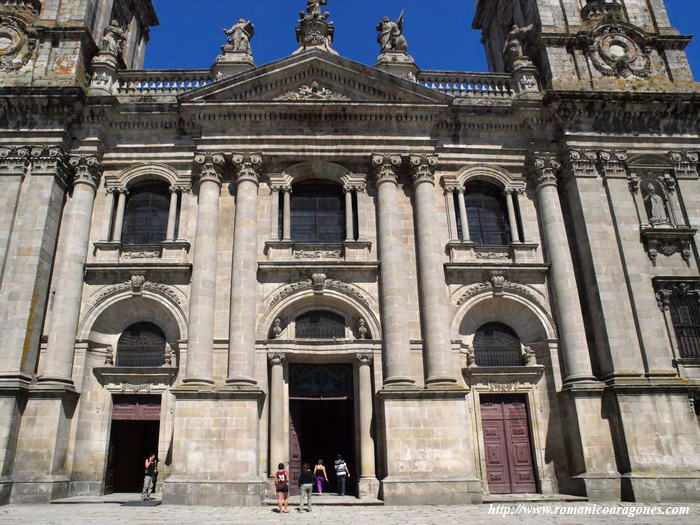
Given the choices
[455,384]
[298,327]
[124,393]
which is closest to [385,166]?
[298,327]

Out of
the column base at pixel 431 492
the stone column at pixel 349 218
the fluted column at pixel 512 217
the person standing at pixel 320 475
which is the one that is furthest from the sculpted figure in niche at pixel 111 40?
the column base at pixel 431 492

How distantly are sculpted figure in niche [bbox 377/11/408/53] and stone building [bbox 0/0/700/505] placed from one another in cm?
10

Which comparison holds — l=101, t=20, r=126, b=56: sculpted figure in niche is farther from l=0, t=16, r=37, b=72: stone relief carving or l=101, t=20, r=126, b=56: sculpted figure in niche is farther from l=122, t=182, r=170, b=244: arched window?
l=122, t=182, r=170, b=244: arched window

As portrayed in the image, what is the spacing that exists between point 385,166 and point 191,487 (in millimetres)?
12700

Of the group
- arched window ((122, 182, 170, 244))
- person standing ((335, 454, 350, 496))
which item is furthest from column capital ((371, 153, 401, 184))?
person standing ((335, 454, 350, 496))

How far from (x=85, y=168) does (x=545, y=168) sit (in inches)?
677

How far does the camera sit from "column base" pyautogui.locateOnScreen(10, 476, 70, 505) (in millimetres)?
16891

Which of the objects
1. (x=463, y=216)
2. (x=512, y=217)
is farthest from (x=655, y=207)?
(x=463, y=216)

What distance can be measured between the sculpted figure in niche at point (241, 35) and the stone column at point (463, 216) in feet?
34.8

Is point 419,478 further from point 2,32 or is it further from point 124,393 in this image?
point 2,32

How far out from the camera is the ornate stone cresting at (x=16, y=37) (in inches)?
892

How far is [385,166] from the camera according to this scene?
21.4 m

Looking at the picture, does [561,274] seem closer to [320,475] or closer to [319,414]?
[319,414]

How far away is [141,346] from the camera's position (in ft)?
66.8
